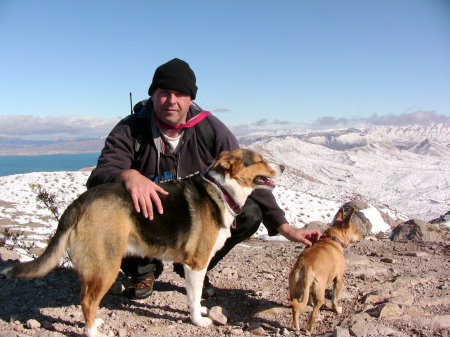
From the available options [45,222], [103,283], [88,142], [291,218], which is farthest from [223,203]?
[88,142]

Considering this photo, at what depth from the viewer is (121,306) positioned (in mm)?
4605

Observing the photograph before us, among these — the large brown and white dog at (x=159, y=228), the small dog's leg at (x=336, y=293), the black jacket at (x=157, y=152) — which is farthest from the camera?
the black jacket at (x=157, y=152)

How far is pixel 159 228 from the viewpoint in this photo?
12.4 feet

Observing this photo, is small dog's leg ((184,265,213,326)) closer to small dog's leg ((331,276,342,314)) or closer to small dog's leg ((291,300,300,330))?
small dog's leg ((291,300,300,330))

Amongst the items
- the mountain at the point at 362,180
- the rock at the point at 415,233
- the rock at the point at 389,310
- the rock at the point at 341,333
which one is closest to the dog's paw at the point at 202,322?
the rock at the point at 341,333

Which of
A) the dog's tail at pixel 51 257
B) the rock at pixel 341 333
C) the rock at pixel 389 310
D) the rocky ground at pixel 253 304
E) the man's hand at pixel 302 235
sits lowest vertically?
the rocky ground at pixel 253 304

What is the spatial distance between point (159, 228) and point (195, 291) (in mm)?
864

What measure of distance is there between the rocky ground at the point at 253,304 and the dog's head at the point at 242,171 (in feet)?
5.23

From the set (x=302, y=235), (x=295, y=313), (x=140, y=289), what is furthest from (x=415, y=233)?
(x=140, y=289)

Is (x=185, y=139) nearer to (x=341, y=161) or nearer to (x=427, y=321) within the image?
(x=427, y=321)

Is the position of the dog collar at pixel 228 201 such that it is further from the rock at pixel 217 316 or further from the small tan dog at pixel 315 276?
the rock at pixel 217 316

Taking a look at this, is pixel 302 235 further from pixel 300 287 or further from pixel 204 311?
pixel 204 311

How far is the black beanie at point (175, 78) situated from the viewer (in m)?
4.43

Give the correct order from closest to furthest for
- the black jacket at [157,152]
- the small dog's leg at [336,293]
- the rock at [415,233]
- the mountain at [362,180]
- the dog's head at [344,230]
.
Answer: the small dog's leg at [336,293] → the black jacket at [157,152] → the dog's head at [344,230] → the rock at [415,233] → the mountain at [362,180]
